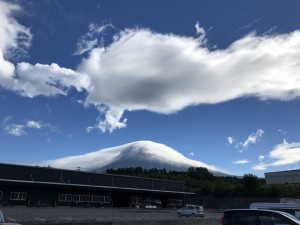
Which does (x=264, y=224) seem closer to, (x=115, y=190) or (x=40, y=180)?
(x=40, y=180)

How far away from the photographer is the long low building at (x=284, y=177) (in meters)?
108

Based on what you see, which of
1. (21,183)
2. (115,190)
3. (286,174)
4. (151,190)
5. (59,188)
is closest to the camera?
(21,183)

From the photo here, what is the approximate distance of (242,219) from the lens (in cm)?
1137

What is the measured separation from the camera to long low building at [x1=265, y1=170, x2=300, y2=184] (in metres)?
108

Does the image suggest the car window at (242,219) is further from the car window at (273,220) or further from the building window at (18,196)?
the building window at (18,196)

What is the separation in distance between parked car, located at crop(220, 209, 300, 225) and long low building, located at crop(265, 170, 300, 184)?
104943 mm

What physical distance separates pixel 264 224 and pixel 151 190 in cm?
6816

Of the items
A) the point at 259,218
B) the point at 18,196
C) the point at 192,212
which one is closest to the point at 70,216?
the point at 192,212

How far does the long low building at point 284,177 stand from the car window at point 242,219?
10500 centimetres

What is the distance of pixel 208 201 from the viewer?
81.6 meters

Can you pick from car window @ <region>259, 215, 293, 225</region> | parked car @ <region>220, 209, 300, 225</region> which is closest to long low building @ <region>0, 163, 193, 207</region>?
parked car @ <region>220, 209, 300, 225</region>

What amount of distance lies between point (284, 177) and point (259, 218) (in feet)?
355

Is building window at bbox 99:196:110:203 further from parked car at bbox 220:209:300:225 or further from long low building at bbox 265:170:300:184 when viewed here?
parked car at bbox 220:209:300:225

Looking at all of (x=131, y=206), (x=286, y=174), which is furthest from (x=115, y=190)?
A: (x=286, y=174)
